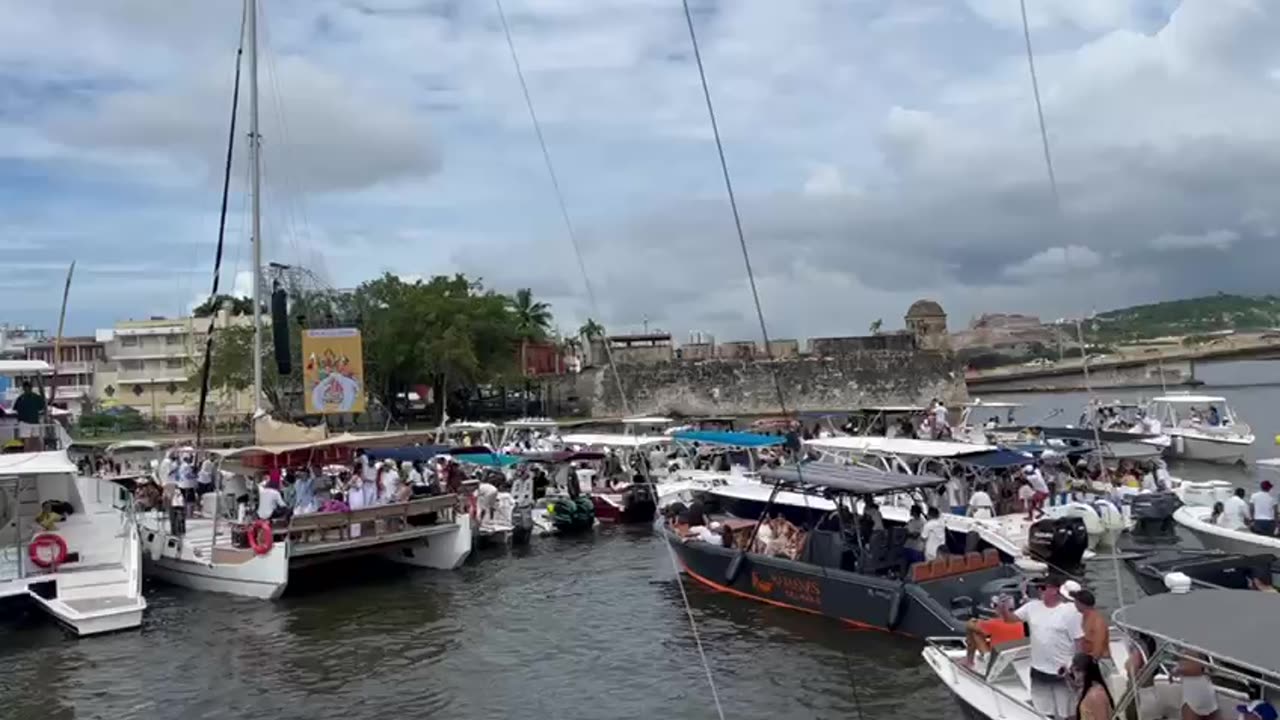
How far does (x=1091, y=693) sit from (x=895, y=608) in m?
7.01

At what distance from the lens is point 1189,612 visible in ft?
24.8

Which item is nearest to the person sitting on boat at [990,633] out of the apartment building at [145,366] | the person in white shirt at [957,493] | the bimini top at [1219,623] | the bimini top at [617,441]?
the bimini top at [1219,623]

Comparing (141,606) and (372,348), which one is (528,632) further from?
(372,348)

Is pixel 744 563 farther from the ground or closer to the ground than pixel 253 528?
closer to the ground

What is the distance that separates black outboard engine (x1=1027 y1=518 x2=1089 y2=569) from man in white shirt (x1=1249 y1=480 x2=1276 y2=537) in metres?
2.78

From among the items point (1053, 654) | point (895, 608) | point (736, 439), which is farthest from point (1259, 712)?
point (736, 439)

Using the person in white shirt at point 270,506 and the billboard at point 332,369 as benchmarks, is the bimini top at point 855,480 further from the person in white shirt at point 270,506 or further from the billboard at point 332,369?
the billboard at point 332,369

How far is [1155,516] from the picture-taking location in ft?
76.2

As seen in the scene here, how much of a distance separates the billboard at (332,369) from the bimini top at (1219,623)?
24.9 m

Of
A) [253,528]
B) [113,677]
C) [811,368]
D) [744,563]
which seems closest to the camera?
[113,677]

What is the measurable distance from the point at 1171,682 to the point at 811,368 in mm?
64010

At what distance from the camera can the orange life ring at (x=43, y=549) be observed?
1727 centimetres

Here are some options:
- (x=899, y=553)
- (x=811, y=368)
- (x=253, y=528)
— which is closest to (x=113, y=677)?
(x=253, y=528)

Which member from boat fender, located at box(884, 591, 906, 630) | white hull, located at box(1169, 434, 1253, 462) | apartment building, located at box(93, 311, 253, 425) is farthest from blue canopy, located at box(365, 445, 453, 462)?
apartment building, located at box(93, 311, 253, 425)
